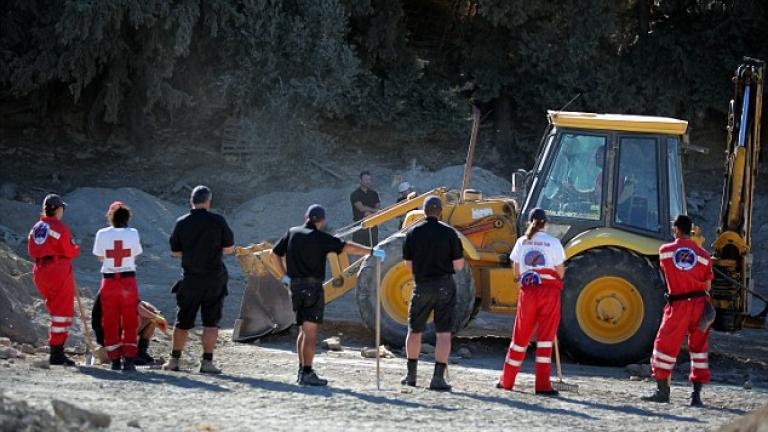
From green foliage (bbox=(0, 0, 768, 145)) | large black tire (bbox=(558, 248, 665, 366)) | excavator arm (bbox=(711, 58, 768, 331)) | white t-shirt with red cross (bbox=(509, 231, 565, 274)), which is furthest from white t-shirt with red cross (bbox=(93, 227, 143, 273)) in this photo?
green foliage (bbox=(0, 0, 768, 145))

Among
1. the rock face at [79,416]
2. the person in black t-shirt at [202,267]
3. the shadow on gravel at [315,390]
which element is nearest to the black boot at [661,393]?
the shadow on gravel at [315,390]

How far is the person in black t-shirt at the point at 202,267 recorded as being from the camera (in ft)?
37.8

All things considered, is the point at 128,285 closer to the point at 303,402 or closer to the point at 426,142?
the point at 303,402

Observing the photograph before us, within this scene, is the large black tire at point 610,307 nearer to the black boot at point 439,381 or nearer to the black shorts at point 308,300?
the black boot at point 439,381

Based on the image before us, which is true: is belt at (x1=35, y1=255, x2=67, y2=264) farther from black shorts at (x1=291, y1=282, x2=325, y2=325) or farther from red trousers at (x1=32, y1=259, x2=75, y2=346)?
black shorts at (x1=291, y1=282, x2=325, y2=325)

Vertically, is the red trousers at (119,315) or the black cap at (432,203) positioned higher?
the black cap at (432,203)

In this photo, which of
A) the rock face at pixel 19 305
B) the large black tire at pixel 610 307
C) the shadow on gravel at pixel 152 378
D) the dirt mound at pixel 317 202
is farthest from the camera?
the dirt mound at pixel 317 202

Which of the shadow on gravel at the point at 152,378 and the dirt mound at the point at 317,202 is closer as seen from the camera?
the shadow on gravel at the point at 152,378

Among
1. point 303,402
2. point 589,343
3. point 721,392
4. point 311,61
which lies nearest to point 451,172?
point 311,61

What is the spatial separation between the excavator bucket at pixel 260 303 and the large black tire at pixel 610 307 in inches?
123

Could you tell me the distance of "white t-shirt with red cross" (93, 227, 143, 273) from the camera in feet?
38.0

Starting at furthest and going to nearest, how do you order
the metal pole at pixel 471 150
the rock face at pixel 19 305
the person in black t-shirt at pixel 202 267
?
1. the metal pole at pixel 471 150
2. the rock face at pixel 19 305
3. the person in black t-shirt at pixel 202 267

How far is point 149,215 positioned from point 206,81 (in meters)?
5.26

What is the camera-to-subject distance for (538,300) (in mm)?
11234
